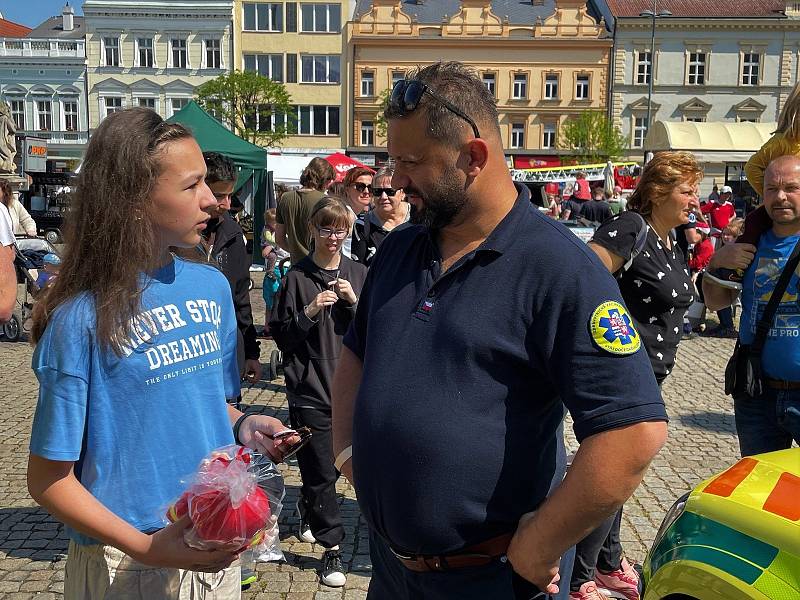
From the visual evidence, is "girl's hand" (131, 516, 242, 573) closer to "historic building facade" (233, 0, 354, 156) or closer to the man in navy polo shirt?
the man in navy polo shirt

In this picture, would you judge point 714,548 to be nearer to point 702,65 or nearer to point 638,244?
point 638,244

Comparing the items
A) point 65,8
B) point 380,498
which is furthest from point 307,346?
point 65,8

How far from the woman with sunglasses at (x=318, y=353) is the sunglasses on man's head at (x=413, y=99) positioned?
2129 mm

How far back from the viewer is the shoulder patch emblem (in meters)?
1.73

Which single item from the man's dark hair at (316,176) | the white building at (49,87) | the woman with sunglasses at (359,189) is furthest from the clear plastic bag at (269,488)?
the white building at (49,87)

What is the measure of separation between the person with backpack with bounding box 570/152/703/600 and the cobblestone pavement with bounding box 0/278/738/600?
985 mm

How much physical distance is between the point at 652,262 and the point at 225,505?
250cm

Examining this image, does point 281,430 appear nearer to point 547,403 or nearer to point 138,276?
point 138,276

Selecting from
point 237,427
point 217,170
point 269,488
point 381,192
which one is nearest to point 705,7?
point 381,192

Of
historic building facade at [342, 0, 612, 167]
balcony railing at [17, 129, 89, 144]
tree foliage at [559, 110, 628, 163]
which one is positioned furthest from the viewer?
balcony railing at [17, 129, 89, 144]

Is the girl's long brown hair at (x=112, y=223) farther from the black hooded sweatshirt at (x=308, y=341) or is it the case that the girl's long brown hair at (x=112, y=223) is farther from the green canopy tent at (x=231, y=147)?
the green canopy tent at (x=231, y=147)

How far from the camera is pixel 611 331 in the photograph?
1733 millimetres

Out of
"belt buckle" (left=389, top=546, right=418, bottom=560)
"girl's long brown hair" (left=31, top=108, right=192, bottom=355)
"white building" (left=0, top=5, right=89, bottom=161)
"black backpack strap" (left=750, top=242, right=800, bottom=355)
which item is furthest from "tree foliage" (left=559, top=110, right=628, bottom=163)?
"girl's long brown hair" (left=31, top=108, right=192, bottom=355)

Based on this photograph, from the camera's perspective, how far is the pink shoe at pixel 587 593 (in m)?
3.61
